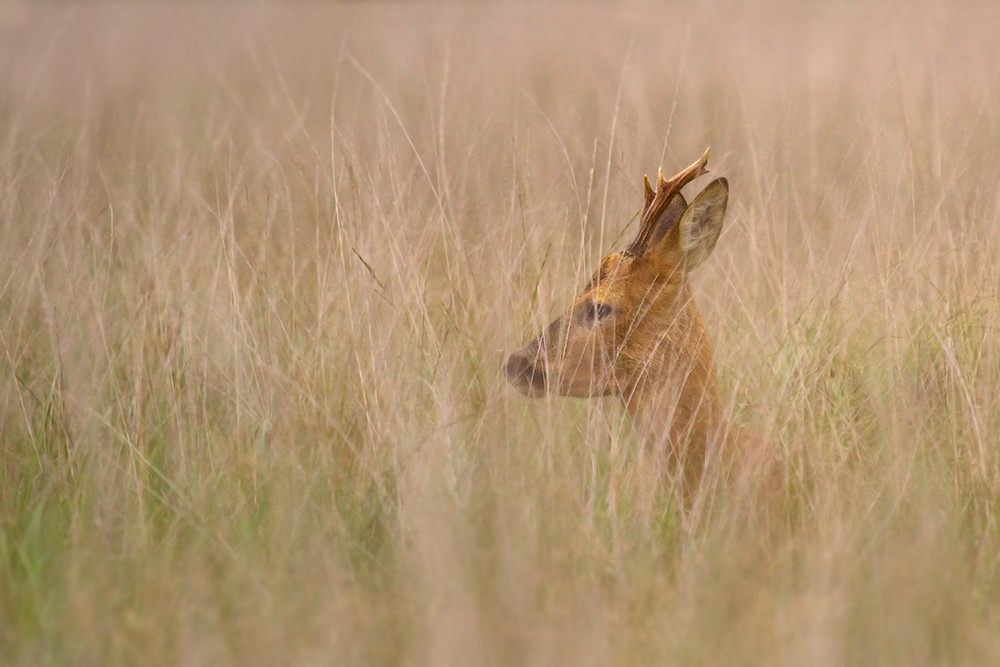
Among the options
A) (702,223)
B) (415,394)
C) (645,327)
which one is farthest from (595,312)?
(415,394)

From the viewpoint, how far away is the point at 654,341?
325 cm

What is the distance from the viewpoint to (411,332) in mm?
3475

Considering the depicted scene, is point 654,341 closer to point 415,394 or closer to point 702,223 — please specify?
point 702,223

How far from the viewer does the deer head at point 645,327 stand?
319 centimetres

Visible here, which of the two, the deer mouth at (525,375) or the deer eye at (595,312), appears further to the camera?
the deer eye at (595,312)

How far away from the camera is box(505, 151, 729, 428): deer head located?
3.19 m

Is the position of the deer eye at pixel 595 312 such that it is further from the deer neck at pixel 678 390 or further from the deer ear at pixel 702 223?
the deer ear at pixel 702 223

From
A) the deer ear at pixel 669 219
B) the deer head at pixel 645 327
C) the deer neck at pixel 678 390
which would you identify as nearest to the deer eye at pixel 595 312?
the deer head at pixel 645 327

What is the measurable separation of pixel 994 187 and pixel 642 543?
269cm

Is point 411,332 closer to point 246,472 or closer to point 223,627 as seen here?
point 246,472

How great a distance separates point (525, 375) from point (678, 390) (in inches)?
17.9

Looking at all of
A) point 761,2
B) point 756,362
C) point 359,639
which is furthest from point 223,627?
point 761,2

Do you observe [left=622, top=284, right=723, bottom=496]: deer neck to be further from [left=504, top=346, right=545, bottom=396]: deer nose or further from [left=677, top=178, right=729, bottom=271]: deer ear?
[left=504, top=346, right=545, bottom=396]: deer nose

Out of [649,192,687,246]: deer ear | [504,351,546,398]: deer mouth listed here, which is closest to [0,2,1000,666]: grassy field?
[504,351,546,398]: deer mouth
